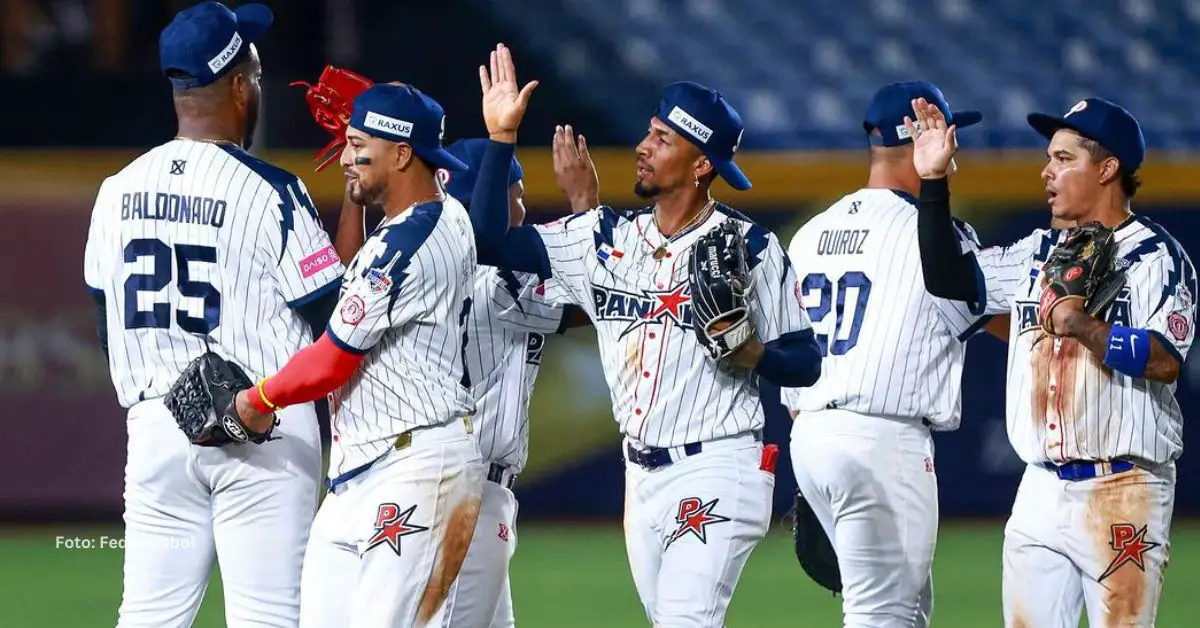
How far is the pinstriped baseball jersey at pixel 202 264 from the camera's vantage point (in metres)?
4.86

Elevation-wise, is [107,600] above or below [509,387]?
below

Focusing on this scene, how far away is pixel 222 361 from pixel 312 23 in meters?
8.68

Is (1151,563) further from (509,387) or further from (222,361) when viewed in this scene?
(222,361)

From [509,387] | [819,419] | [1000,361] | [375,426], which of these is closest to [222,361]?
[375,426]

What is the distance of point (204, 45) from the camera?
4.97 m

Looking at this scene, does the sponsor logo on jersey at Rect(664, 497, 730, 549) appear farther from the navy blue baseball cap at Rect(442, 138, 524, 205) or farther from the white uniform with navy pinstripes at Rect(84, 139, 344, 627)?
the navy blue baseball cap at Rect(442, 138, 524, 205)

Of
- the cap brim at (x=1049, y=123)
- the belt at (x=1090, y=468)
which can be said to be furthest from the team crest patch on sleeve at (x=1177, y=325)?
the cap brim at (x=1049, y=123)

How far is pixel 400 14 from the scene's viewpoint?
13156 mm

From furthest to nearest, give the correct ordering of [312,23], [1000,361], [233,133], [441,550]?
[312,23]
[1000,361]
[233,133]
[441,550]

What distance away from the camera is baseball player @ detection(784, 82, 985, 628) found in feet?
18.9

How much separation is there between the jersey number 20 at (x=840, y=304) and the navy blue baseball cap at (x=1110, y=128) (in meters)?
0.89

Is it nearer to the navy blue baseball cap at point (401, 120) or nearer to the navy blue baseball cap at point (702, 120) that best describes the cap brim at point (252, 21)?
the navy blue baseball cap at point (401, 120)

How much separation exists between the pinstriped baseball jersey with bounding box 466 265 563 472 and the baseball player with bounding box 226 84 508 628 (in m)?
0.79

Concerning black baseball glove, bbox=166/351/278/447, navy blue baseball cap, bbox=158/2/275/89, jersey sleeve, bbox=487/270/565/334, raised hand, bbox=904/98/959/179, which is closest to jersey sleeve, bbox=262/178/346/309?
black baseball glove, bbox=166/351/278/447
